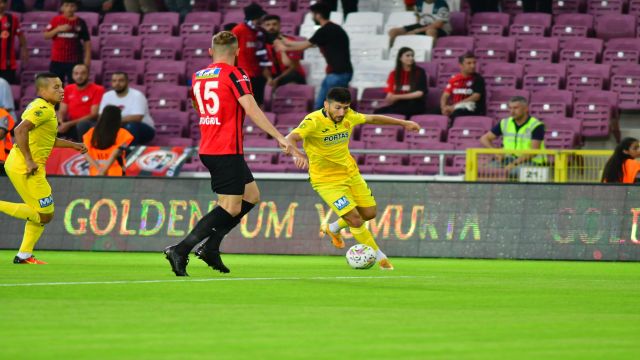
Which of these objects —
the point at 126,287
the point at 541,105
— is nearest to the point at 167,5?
the point at 541,105

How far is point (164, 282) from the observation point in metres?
12.0

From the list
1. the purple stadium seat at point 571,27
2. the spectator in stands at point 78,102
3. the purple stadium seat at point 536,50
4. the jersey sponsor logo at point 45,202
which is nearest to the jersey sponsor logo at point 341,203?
the jersey sponsor logo at point 45,202

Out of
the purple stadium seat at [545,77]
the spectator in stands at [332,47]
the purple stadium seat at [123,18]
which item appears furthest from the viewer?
the purple stadium seat at [123,18]

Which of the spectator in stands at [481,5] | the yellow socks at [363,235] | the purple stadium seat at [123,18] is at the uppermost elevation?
the spectator in stands at [481,5]

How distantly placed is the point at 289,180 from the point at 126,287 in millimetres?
8556

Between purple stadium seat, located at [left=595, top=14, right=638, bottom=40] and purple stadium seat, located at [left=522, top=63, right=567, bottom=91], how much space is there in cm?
152

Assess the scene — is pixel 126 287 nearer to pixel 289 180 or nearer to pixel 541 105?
pixel 289 180

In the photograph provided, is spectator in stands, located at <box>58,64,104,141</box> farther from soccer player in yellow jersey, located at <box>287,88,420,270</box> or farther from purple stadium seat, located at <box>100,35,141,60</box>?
soccer player in yellow jersey, located at <box>287,88,420,270</box>

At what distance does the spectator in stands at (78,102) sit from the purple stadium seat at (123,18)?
134 inches

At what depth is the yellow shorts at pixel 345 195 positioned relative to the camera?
601 inches

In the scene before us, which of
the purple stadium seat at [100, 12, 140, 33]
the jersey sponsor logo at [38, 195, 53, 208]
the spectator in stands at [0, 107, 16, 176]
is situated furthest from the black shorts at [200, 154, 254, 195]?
the purple stadium seat at [100, 12, 140, 33]

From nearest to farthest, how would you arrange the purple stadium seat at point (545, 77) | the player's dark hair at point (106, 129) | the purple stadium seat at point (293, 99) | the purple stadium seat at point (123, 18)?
the player's dark hair at point (106, 129)
the purple stadium seat at point (545, 77)
the purple stadium seat at point (293, 99)
the purple stadium seat at point (123, 18)

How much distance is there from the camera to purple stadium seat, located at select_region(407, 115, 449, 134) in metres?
22.8

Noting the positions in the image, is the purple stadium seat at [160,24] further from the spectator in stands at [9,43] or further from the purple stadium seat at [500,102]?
the purple stadium seat at [500,102]
